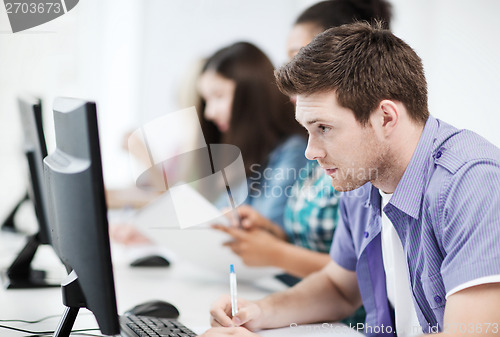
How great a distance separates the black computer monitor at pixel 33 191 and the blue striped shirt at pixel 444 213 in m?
0.81

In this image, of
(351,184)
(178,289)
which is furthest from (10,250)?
(351,184)

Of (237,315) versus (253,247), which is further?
(253,247)

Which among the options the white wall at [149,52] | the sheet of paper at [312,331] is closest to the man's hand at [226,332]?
the sheet of paper at [312,331]

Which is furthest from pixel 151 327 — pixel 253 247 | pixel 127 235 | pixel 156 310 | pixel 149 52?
pixel 149 52

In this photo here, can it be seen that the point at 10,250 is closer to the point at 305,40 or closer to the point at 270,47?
the point at 305,40

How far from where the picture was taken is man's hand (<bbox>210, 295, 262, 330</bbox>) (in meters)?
1.09

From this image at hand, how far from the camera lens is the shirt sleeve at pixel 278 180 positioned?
5.85 ft

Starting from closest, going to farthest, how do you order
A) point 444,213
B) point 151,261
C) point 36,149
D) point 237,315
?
1. point 444,213
2. point 237,315
3. point 36,149
4. point 151,261

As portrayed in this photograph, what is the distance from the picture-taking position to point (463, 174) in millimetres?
864

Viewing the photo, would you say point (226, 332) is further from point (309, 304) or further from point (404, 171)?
point (404, 171)

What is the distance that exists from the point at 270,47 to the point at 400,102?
3.01 m

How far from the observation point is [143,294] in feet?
4.78

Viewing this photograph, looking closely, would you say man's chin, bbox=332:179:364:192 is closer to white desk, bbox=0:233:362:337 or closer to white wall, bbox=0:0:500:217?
white desk, bbox=0:233:362:337

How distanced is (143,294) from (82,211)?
754 millimetres
